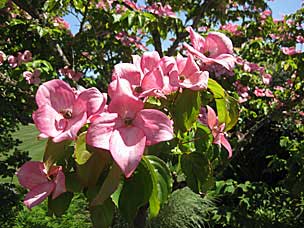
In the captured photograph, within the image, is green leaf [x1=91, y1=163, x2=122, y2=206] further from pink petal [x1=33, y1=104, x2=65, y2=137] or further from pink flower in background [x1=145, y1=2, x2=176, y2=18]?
pink flower in background [x1=145, y1=2, x2=176, y2=18]

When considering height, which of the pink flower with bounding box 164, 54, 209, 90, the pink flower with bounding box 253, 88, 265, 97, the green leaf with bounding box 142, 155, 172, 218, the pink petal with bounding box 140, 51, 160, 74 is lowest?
the pink flower with bounding box 253, 88, 265, 97

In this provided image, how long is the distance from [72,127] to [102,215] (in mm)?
132

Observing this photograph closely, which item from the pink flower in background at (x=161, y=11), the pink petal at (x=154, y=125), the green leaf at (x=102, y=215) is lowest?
the green leaf at (x=102, y=215)

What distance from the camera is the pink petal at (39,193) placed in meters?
0.63

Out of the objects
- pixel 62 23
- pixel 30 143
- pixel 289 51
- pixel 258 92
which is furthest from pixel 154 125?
pixel 30 143

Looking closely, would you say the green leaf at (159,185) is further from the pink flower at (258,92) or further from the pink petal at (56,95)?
the pink flower at (258,92)

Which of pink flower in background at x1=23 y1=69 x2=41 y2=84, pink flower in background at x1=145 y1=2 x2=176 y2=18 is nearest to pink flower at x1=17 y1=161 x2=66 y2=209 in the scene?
pink flower in background at x1=23 y1=69 x2=41 y2=84

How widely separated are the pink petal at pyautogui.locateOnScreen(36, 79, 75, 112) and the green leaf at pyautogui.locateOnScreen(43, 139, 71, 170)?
0.06 metres

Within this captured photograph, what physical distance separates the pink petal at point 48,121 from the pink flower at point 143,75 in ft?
0.28

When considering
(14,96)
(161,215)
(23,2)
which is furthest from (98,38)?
(161,215)

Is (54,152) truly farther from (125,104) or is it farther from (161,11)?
(161,11)

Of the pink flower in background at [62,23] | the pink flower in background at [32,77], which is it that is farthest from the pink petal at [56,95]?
the pink flower in background at [62,23]

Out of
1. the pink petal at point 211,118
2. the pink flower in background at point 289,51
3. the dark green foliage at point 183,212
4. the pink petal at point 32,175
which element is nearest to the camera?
the pink petal at point 32,175

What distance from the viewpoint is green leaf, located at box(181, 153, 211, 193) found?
0.74 m
